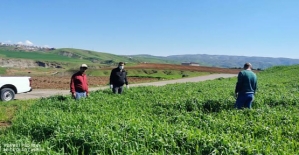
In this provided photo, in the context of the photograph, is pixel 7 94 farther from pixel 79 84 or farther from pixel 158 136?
pixel 158 136

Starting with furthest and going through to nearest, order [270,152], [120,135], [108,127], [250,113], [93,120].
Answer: [250,113] → [93,120] → [108,127] → [120,135] → [270,152]

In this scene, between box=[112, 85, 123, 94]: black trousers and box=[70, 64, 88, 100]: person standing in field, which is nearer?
box=[70, 64, 88, 100]: person standing in field

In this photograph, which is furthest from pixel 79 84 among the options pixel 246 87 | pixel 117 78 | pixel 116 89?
pixel 246 87

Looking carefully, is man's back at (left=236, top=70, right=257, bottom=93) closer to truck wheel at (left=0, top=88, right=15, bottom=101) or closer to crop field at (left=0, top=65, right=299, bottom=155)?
crop field at (left=0, top=65, right=299, bottom=155)

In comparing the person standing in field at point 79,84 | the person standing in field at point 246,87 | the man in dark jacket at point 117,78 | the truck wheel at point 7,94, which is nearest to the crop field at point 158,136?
the person standing in field at point 246,87

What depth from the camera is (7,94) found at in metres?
15.8

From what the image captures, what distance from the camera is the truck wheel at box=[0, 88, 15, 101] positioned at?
610 inches

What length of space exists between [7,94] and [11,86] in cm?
54

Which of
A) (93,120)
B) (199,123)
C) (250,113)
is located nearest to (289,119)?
(250,113)

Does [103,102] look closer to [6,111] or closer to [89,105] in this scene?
[89,105]

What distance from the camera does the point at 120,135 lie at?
575cm

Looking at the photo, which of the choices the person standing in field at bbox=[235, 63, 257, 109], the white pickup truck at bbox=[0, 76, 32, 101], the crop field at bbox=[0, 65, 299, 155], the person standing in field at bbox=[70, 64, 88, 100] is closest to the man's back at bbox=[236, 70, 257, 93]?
the person standing in field at bbox=[235, 63, 257, 109]

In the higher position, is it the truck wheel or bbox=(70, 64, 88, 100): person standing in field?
bbox=(70, 64, 88, 100): person standing in field

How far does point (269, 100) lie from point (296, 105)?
47.2 inches
